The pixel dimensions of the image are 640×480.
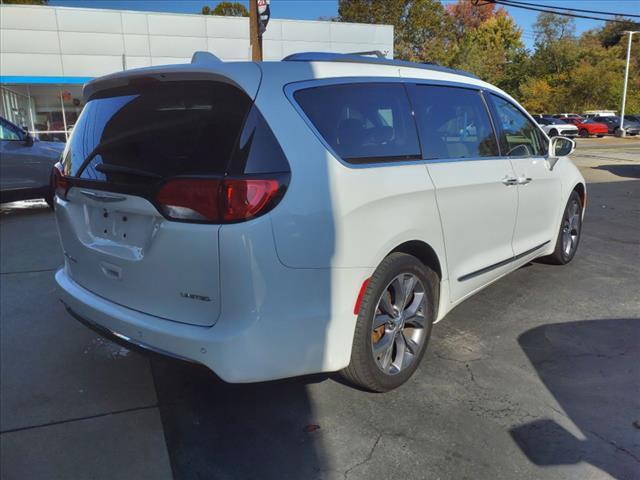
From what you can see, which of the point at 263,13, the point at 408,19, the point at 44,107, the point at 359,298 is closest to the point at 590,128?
the point at 408,19

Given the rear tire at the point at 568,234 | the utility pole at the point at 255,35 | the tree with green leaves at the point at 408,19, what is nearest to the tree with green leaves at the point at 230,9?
the tree with green leaves at the point at 408,19

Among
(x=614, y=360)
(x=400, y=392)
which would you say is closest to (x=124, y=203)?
(x=400, y=392)

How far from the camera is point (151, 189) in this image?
2498 millimetres

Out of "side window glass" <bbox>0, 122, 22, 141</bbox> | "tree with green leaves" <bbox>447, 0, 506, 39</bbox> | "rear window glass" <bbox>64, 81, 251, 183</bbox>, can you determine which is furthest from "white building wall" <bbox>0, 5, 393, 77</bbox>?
"tree with green leaves" <bbox>447, 0, 506, 39</bbox>

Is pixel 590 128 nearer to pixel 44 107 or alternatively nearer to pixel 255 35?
pixel 255 35

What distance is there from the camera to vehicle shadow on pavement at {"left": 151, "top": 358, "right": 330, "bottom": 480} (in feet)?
8.40

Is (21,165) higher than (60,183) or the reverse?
the reverse

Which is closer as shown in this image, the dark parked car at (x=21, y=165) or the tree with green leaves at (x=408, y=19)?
the dark parked car at (x=21, y=165)

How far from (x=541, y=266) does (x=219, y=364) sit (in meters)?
4.26

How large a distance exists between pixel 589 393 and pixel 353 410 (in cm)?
138

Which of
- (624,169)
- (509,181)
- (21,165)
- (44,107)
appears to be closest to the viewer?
(509,181)

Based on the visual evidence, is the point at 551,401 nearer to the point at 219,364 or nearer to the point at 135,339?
the point at 219,364

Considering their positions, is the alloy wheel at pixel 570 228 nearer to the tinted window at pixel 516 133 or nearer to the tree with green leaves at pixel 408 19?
the tinted window at pixel 516 133

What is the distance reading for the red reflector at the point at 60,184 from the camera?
10.3 feet
